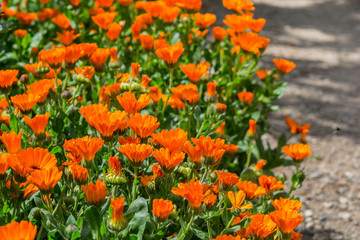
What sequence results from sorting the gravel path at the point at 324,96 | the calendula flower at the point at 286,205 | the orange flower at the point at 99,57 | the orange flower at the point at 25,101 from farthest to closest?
the gravel path at the point at 324,96, the orange flower at the point at 99,57, the orange flower at the point at 25,101, the calendula flower at the point at 286,205

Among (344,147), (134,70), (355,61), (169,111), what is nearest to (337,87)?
(355,61)

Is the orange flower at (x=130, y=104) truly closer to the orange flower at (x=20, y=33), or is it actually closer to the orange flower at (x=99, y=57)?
the orange flower at (x=99, y=57)

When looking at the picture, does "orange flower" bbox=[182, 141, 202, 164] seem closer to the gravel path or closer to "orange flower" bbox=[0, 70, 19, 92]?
"orange flower" bbox=[0, 70, 19, 92]

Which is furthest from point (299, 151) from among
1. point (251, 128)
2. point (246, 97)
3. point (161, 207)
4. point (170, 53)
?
point (161, 207)

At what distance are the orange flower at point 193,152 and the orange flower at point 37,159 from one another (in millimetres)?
349

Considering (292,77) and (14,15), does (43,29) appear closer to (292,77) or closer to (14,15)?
(14,15)

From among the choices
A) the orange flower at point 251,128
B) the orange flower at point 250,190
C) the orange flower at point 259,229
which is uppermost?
the orange flower at point 259,229

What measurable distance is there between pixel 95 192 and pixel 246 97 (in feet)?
4.28

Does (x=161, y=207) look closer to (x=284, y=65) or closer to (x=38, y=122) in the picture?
(x=38, y=122)

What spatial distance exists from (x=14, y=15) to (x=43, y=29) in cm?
17

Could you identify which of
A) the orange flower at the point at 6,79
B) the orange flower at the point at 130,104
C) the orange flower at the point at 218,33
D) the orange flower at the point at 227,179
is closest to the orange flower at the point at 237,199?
the orange flower at the point at 227,179

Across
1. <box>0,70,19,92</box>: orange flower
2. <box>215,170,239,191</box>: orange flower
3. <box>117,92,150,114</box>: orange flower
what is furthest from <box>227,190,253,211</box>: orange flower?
<box>0,70,19,92</box>: orange flower

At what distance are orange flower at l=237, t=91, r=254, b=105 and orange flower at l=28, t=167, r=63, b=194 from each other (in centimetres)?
133

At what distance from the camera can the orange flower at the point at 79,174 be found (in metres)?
1.16
